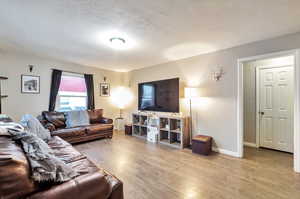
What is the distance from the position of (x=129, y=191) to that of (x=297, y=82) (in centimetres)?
305

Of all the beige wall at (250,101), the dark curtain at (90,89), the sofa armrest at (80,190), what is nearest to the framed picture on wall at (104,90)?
the dark curtain at (90,89)

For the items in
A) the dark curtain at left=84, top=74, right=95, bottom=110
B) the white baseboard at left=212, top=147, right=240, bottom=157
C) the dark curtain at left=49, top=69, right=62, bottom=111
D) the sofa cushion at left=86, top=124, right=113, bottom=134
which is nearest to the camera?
the white baseboard at left=212, top=147, right=240, bottom=157

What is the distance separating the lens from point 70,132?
368 cm

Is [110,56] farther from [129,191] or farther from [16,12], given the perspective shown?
[129,191]

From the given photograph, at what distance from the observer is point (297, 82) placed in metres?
2.41

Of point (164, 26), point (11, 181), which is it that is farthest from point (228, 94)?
point (11, 181)

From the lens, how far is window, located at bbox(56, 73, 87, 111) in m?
4.61

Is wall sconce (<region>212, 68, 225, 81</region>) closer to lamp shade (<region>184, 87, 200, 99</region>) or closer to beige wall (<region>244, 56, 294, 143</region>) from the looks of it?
lamp shade (<region>184, 87, 200, 99</region>)

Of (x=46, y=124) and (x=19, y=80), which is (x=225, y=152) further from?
(x=19, y=80)

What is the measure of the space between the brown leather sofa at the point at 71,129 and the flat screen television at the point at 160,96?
51.4 inches

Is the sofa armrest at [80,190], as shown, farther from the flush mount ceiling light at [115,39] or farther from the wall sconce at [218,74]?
the wall sconce at [218,74]

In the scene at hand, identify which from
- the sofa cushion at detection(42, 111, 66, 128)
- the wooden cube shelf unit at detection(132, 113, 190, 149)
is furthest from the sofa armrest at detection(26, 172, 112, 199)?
the sofa cushion at detection(42, 111, 66, 128)

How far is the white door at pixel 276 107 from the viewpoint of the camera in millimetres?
3268

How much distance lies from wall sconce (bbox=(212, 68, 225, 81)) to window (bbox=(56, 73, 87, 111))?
13.2ft
